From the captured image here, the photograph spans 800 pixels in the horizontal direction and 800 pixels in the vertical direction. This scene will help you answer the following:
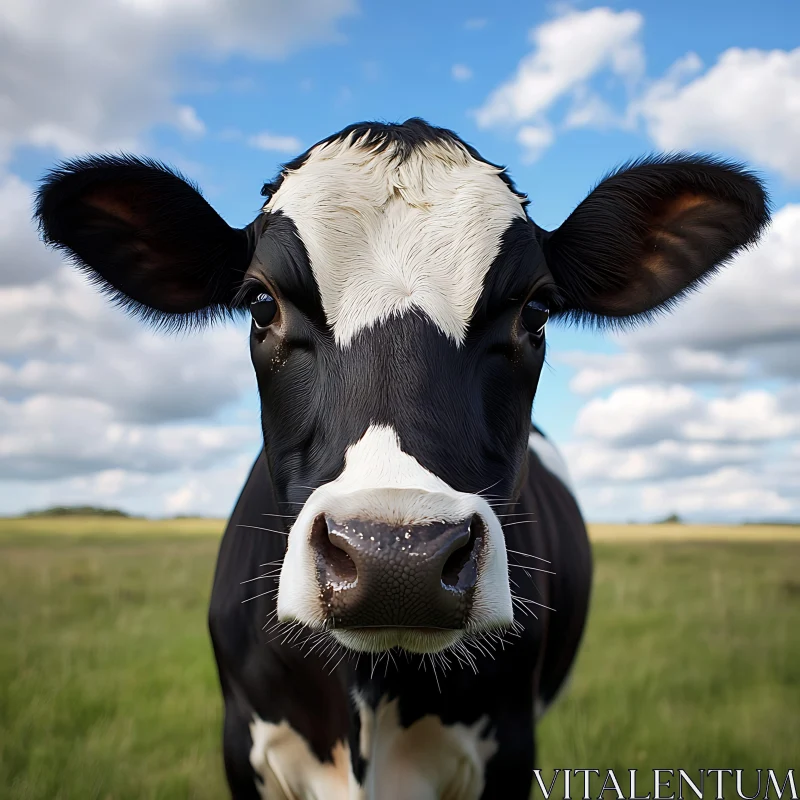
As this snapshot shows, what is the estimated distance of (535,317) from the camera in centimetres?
349

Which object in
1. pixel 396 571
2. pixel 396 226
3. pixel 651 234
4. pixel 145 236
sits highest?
pixel 651 234

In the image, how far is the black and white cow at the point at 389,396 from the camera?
2.40 m

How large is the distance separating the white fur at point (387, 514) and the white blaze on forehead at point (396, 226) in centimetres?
62

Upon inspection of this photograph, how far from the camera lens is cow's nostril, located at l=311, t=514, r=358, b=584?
7.66 feet

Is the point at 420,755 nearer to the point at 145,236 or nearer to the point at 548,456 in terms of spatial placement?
the point at 145,236

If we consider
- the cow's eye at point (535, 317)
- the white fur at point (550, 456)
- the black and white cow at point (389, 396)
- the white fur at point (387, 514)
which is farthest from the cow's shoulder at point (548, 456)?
the white fur at point (387, 514)

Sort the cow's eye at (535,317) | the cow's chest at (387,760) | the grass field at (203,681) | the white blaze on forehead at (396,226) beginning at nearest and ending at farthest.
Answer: the white blaze on forehead at (396,226) < the cow's eye at (535,317) < the cow's chest at (387,760) < the grass field at (203,681)

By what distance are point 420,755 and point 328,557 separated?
1764 millimetres

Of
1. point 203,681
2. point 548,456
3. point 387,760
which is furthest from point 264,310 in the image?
point 203,681

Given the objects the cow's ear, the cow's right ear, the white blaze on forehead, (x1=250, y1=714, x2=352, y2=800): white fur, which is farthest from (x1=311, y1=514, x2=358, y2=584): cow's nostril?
the cow's ear

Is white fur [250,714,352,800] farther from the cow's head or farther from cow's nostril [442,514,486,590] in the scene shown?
cow's nostril [442,514,486,590]

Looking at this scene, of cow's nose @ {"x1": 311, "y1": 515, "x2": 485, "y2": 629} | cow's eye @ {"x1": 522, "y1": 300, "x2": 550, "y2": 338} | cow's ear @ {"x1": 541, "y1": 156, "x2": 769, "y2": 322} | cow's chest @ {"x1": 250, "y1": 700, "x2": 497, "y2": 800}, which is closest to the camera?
cow's nose @ {"x1": 311, "y1": 515, "x2": 485, "y2": 629}

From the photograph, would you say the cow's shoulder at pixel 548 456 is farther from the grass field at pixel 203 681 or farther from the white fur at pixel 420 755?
the white fur at pixel 420 755

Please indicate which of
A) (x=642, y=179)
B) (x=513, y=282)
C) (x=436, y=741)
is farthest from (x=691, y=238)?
(x=436, y=741)
